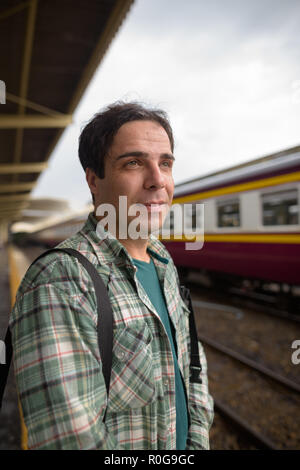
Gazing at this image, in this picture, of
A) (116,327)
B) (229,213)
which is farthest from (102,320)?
(229,213)

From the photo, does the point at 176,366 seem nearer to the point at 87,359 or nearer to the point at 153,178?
the point at 87,359

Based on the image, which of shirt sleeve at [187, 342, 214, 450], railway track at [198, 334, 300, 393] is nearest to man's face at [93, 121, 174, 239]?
shirt sleeve at [187, 342, 214, 450]

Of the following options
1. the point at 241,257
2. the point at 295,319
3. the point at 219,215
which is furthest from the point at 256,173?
the point at 295,319

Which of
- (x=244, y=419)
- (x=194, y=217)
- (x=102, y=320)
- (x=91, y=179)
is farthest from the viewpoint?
(x=194, y=217)

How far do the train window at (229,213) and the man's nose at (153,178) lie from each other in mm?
6186

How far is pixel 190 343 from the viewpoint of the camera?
151cm

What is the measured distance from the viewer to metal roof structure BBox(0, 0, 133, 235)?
5.95m

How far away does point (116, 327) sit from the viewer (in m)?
1.01

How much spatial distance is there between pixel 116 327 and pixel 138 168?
23.2 inches

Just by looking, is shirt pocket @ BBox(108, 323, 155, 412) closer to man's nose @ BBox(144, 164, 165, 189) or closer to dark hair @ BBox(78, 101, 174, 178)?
man's nose @ BBox(144, 164, 165, 189)

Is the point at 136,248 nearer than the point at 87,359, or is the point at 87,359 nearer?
the point at 87,359

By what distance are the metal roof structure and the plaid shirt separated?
3.62 metres

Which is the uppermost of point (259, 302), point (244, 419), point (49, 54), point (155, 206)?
point (49, 54)

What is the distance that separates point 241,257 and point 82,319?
6.51 m
